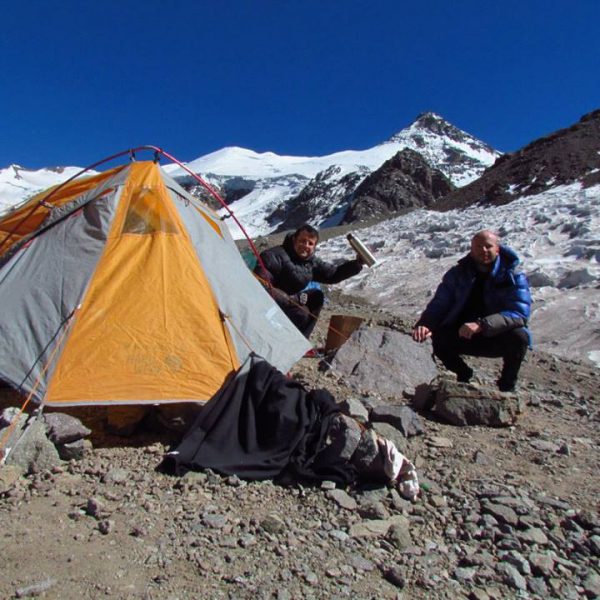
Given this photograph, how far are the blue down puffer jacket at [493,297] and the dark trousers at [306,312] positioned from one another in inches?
61.9

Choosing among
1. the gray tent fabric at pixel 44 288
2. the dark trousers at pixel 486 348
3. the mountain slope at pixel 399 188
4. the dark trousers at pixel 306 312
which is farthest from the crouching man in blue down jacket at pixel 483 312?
the mountain slope at pixel 399 188

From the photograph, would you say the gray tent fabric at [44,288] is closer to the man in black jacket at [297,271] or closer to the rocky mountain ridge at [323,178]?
the man in black jacket at [297,271]

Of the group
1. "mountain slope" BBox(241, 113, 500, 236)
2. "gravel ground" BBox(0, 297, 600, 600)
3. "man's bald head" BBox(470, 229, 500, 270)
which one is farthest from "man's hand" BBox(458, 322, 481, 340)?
"mountain slope" BBox(241, 113, 500, 236)

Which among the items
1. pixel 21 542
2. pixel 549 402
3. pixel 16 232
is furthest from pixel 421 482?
pixel 16 232

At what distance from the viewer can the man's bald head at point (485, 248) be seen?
4.77 m

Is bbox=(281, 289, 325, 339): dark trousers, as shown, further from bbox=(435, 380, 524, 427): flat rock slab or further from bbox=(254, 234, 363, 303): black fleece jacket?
bbox=(435, 380, 524, 427): flat rock slab

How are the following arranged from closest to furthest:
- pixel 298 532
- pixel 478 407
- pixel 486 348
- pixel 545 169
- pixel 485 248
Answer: pixel 298 532 < pixel 478 407 < pixel 485 248 < pixel 486 348 < pixel 545 169

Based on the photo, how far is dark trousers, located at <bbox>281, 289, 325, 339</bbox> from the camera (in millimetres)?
6187

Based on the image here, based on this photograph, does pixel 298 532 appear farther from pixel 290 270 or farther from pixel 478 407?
pixel 290 270

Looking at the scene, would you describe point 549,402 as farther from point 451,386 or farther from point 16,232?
point 16,232

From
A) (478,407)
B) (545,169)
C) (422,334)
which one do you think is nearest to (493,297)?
(422,334)

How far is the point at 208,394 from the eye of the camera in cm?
400

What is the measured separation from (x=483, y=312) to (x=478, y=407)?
1027mm

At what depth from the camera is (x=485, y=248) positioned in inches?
189
